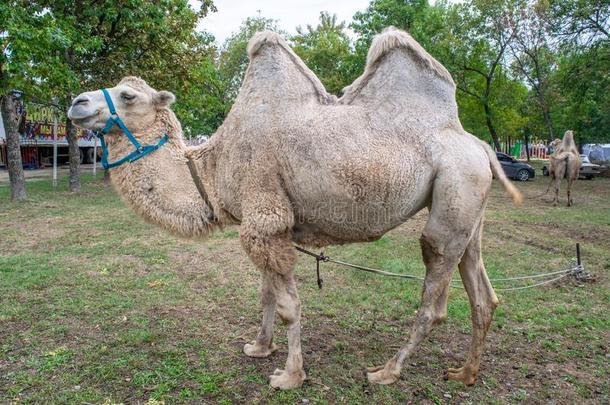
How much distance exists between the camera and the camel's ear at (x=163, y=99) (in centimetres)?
367

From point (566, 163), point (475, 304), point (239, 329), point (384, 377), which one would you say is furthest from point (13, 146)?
point (566, 163)

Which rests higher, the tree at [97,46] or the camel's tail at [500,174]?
the tree at [97,46]

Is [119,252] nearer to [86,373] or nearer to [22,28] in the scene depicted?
[86,373]

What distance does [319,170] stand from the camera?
10.8ft

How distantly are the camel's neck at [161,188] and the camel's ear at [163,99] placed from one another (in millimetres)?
178

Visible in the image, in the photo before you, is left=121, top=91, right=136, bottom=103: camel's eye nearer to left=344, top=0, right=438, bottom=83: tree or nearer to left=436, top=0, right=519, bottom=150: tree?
left=344, top=0, right=438, bottom=83: tree

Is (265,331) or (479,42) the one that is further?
(479,42)

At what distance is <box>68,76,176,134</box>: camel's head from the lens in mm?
3400

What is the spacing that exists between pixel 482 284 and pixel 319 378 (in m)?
1.56

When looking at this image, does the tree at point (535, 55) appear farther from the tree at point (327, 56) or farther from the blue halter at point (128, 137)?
the blue halter at point (128, 137)

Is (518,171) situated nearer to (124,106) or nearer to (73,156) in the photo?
(73,156)

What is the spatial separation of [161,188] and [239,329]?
72.6 inches

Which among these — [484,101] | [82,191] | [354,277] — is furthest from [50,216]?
[484,101]

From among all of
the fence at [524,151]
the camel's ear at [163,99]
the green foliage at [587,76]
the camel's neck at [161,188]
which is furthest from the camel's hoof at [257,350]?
the fence at [524,151]
